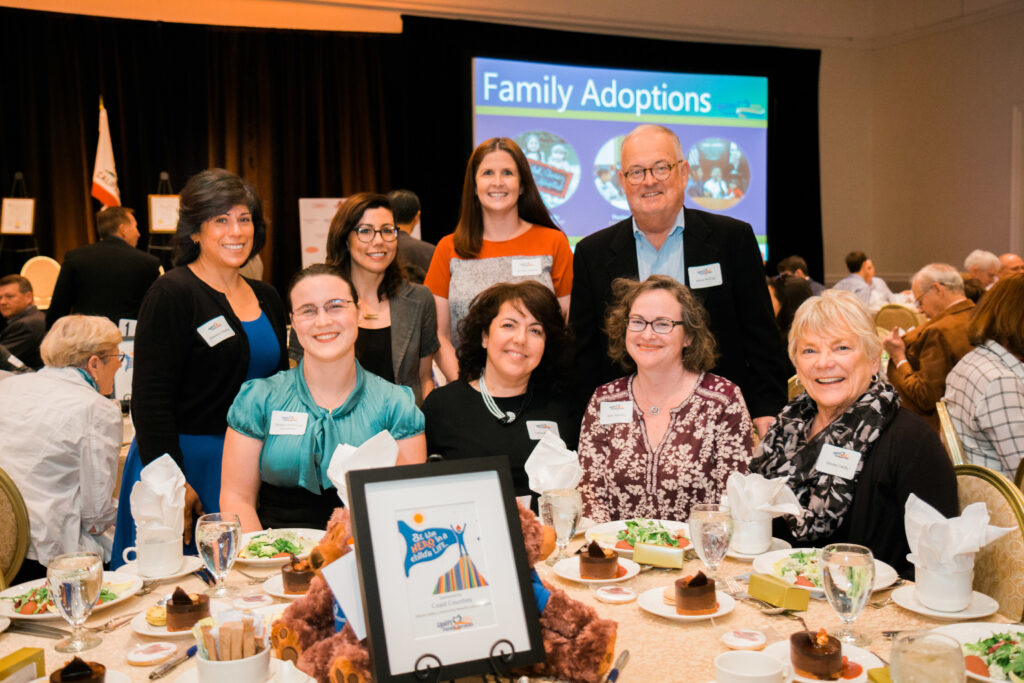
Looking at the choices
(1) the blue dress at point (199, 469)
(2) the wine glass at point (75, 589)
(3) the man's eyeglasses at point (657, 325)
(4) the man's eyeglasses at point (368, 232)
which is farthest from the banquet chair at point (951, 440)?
(2) the wine glass at point (75, 589)

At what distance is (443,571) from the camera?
135 centimetres

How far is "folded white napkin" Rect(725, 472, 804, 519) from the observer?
2047mm

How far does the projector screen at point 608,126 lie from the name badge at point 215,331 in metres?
6.10

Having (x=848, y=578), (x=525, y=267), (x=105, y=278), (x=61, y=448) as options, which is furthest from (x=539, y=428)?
(x=105, y=278)

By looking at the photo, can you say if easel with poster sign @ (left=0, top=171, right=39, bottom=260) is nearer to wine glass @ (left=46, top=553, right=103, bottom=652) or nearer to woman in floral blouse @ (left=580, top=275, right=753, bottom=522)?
woman in floral blouse @ (left=580, top=275, right=753, bottom=522)

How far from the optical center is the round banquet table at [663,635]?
148cm

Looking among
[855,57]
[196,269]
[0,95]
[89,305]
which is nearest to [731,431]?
[196,269]

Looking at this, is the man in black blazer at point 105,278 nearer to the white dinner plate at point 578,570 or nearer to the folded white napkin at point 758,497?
the white dinner plate at point 578,570

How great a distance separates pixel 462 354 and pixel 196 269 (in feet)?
3.17

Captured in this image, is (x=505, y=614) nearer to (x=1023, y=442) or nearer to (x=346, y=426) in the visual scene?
(x=346, y=426)

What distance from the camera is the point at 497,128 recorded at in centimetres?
898

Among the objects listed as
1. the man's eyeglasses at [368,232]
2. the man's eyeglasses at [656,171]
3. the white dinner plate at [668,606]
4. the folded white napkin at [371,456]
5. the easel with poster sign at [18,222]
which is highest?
the easel with poster sign at [18,222]

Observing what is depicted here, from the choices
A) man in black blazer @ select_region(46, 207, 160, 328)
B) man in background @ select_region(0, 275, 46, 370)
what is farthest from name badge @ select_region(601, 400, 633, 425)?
man in background @ select_region(0, 275, 46, 370)

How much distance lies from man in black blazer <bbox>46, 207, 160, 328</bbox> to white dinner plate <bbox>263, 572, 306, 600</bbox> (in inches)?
193
